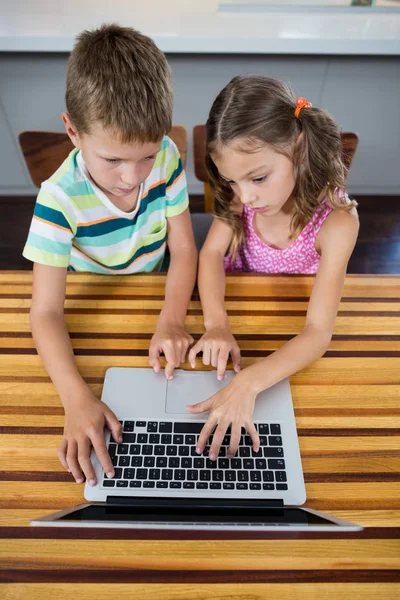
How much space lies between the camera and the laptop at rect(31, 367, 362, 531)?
2.16 ft

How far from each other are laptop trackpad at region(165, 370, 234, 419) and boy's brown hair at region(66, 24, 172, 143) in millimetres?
438

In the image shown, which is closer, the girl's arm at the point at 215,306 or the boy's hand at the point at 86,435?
the boy's hand at the point at 86,435

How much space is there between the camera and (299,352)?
0.83 m

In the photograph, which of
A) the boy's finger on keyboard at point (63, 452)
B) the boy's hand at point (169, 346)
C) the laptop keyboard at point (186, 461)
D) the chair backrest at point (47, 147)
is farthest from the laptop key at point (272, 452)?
the chair backrest at point (47, 147)

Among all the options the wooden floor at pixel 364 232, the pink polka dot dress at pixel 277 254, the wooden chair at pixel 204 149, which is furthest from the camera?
the wooden floor at pixel 364 232

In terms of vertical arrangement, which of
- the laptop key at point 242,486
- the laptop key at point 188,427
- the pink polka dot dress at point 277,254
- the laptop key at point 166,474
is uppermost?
the pink polka dot dress at point 277,254

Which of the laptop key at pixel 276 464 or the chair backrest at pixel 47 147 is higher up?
the chair backrest at pixel 47 147

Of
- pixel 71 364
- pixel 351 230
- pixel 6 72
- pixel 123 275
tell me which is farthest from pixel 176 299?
pixel 6 72

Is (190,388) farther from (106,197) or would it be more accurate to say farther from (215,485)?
(106,197)

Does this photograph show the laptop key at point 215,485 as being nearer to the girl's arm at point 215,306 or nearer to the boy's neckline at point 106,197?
the girl's arm at point 215,306

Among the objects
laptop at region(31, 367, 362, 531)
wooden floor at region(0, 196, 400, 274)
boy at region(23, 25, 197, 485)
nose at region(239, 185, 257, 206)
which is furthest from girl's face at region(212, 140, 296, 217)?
wooden floor at region(0, 196, 400, 274)

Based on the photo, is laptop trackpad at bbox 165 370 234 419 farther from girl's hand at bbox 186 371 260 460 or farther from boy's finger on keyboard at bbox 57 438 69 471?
boy's finger on keyboard at bbox 57 438 69 471

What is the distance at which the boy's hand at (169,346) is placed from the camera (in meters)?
0.84

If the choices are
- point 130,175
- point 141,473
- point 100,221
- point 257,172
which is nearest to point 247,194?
point 257,172
